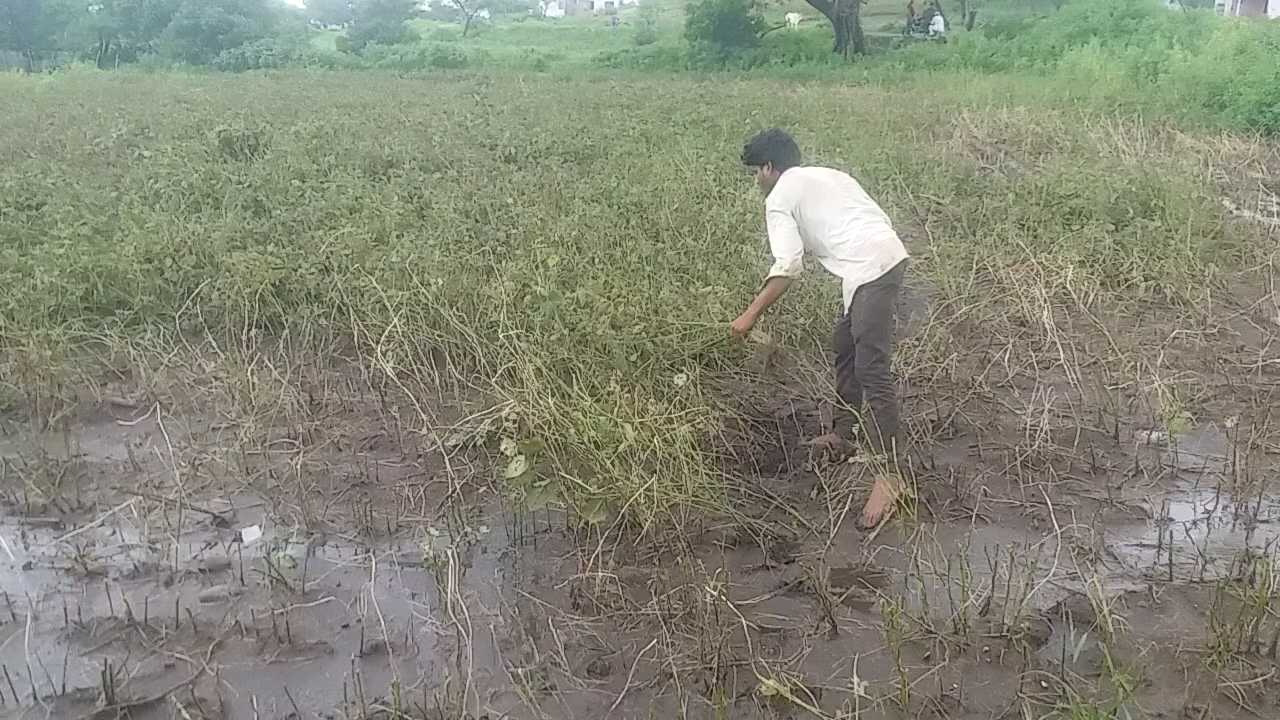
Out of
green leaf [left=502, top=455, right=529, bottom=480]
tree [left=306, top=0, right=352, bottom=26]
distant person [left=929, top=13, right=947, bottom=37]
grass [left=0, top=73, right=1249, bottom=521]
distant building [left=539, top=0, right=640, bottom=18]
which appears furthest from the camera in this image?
distant building [left=539, top=0, right=640, bottom=18]

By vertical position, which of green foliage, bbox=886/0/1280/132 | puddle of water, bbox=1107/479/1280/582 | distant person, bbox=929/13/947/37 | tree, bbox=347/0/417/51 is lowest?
puddle of water, bbox=1107/479/1280/582

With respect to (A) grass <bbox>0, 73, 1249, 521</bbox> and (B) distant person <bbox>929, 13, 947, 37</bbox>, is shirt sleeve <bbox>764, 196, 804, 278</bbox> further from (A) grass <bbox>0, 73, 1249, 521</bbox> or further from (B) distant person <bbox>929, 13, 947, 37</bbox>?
(B) distant person <bbox>929, 13, 947, 37</bbox>

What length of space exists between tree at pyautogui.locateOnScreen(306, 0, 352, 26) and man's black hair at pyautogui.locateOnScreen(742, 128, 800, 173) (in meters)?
20.6

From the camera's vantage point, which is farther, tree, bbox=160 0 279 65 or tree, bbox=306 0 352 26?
tree, bbox=306 0 352 26

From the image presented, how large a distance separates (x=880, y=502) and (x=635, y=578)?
3.24 ft

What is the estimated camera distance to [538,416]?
3.92 m

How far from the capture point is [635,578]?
3467 mm

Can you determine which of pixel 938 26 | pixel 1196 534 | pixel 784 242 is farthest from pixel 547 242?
pixel 938 26

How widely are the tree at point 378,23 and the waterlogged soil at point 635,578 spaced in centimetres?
1906

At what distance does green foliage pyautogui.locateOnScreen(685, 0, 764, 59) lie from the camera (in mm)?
20891

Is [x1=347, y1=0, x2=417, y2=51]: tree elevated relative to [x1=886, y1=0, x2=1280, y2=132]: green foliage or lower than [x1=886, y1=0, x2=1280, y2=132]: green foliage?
elevated

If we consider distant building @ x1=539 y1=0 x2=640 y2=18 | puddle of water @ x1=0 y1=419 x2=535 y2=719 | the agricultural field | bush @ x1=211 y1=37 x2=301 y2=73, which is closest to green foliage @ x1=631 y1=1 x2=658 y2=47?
distant building @ x1=539 y1=0 x2=640 y2=18

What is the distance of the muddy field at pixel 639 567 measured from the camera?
2922mm

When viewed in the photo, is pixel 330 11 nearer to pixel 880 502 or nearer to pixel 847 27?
pixel 847 27
